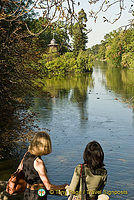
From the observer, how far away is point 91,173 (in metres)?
3.12

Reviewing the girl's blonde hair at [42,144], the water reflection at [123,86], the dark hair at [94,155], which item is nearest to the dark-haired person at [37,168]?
the girl's blonde hair at [42,144]

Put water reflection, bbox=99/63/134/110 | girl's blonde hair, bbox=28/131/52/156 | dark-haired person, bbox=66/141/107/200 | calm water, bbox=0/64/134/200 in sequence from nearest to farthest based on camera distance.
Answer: dark-haired person, bbox=66/141/107/200, girl's blonde hair, bbox=28/131/52/156, calm water, bbox=0/64/134/200, water reflection, bbox=99/63/134/110

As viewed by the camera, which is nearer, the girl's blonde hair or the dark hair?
the dark hair

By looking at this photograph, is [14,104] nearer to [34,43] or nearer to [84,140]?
[34,43]

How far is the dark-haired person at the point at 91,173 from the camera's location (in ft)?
10.0

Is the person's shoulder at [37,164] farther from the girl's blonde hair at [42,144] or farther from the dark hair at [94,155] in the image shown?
the dark hair at [94,155]

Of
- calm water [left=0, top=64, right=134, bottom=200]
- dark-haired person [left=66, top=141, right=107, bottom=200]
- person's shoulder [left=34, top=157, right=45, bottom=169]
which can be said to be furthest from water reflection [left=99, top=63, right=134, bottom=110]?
person's shoulder [left=34, top=157, right=45, bottom=169]

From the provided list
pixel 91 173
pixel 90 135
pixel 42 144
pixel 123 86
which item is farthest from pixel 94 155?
pixel 123 86

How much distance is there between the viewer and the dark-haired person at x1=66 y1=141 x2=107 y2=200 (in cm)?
305

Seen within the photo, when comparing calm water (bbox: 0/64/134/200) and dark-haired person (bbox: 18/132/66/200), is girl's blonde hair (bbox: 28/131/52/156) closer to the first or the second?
dark-haired person (bbox: 18/132/66/200)

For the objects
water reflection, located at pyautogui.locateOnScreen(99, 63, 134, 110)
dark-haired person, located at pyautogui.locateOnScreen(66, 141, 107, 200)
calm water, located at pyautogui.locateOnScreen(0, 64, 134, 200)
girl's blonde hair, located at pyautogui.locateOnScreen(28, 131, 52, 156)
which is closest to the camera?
dark-haired person, located at pyautogui.locateOnScreen(66, 141, 107, 200)

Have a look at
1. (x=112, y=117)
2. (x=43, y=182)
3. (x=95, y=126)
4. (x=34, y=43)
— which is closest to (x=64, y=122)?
(x=95, y=126)

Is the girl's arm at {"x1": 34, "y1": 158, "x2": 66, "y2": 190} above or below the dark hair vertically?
below

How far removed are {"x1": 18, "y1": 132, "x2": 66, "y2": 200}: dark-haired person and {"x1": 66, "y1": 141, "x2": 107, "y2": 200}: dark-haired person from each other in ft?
0.98
